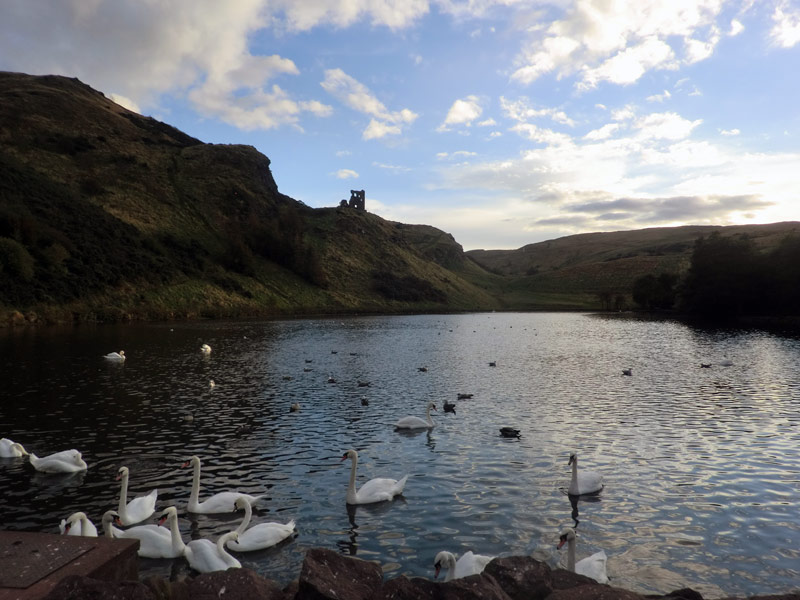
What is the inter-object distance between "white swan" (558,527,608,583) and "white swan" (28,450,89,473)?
14364 millimetres

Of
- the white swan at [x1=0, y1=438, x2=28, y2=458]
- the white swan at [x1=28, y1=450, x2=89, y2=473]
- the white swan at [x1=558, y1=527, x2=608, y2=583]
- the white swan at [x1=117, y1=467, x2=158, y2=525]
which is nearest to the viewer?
the white swan at [x1=558, y1=527, x2=608, y2=583]

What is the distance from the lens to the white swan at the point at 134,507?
40.9 feet

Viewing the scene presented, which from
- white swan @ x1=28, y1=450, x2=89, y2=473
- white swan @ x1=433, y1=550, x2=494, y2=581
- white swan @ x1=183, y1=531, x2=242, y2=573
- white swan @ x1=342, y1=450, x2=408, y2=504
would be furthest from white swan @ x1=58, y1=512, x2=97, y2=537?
white swan @ x1=433, y1=550, x2=494, y2=581

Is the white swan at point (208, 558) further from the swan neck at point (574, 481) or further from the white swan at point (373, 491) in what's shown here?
the swan neck at point (574, 481)

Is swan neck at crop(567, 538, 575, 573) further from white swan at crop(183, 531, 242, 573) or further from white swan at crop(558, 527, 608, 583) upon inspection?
white swan at crop(183, 531, 242, 573)

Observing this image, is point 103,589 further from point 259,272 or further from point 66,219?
point 259,272

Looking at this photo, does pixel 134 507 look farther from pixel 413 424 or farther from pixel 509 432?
pixel 509 432

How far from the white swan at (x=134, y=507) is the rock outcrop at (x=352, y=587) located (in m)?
5.20

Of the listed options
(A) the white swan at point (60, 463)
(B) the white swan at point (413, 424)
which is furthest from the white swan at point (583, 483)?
(A) the white swan at point (60, 463)

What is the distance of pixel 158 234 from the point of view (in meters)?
105

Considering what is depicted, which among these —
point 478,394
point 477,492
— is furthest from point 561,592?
point 478,394

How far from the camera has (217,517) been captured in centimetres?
1339

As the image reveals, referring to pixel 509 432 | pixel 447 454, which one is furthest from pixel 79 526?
pixel 509 432

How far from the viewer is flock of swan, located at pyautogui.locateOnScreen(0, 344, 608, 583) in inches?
404
